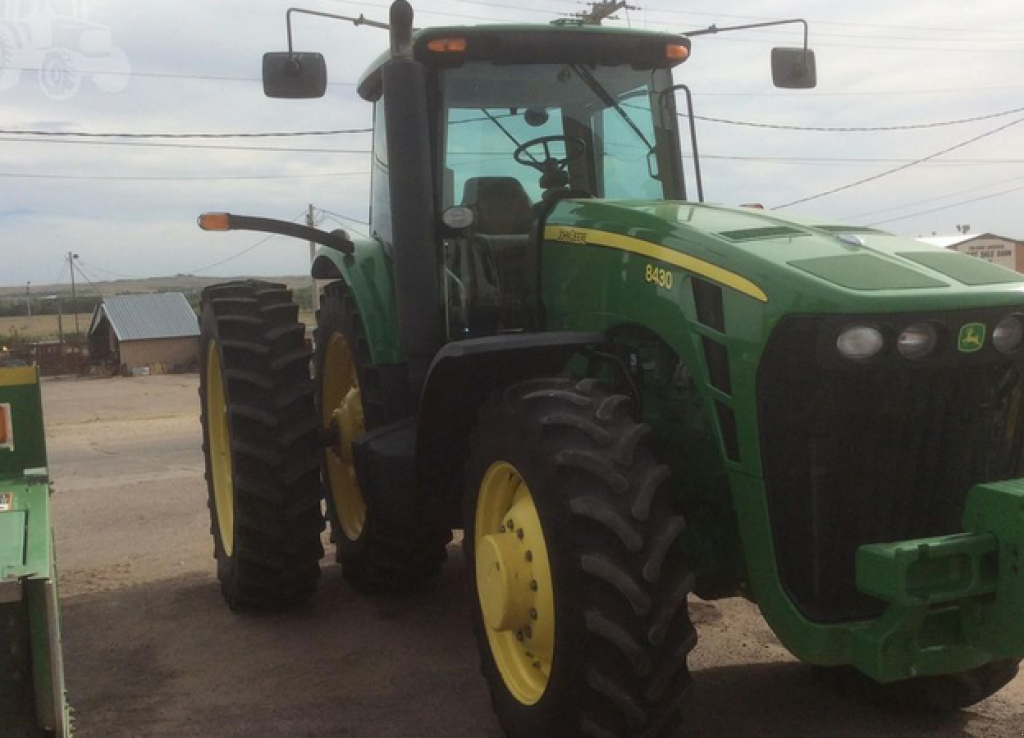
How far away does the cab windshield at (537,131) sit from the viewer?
14.9 feet

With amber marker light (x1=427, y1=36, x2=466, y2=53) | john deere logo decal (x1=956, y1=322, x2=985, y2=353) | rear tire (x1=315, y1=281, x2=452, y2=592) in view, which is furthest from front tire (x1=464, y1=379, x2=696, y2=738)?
amber marker light (x1=427, y1=36, x2=466, y2=53)

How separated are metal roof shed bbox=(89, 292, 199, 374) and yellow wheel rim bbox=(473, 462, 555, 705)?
34.7m

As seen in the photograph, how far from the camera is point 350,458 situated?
5465 millimetres

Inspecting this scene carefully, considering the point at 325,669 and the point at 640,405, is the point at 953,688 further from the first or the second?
the point at 325,669

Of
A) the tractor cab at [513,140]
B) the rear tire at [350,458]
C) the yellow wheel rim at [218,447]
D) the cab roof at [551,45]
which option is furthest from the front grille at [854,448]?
the yellow wheel rim at [218,447]

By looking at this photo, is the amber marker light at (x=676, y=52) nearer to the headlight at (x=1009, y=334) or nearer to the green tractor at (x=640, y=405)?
the green tractor at (x=640, y=405)

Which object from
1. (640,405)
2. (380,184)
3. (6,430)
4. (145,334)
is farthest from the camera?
(145,334)

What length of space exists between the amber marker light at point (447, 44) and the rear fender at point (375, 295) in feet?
3.51

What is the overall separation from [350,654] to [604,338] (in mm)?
2051

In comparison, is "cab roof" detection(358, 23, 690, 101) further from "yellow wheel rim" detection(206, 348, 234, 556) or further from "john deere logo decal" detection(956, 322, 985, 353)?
"yellow wheel rim" detection(206, 348, 234, 556)

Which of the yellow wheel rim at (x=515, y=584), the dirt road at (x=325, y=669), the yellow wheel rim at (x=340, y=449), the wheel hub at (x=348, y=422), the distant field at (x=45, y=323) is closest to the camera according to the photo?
the yellow wheel rim at (x=515, y=584)

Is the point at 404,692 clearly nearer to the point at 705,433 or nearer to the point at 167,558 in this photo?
the point at 705,433

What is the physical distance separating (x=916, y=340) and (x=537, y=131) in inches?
80.3

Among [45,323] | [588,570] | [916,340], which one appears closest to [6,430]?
[588,570]
